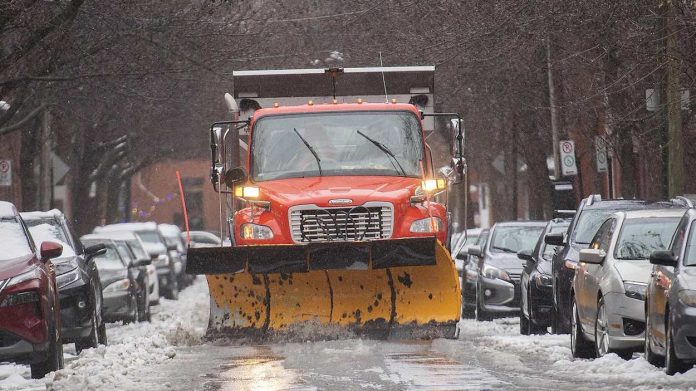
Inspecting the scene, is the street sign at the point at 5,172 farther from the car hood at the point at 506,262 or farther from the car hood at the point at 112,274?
the car hood at the point at 506,262

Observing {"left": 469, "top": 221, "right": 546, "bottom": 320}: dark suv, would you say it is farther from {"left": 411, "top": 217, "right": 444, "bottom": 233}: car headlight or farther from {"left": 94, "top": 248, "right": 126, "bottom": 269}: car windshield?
{"left": 411, "top": 217, "right": 444, "bottom": 233}: car headlight

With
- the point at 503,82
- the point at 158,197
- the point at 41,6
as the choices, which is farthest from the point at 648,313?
the point at 158,197

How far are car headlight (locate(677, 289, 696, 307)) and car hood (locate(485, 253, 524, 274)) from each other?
1173cm

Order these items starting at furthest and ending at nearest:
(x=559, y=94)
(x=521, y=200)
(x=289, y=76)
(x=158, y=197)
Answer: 1. (x=158, y=197)
2. (x=521, y=200)
3. (x=559, y=94)
4. (x=289, y=76)

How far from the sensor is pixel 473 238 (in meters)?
32.8

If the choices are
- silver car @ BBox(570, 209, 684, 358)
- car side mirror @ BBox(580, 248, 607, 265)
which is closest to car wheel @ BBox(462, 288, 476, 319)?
silver car @ BBox(570, 209, 684, 358)

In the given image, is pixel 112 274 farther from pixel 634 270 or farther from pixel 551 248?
pixel 634 270

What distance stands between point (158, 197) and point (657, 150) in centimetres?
8134

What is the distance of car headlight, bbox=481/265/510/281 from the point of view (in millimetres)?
24031

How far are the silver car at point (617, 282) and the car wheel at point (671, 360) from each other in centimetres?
168

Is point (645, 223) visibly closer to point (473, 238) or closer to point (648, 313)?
point (648, 313)

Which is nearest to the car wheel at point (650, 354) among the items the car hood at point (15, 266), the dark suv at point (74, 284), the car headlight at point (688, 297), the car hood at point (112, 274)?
the car headlight at point (688, 297)

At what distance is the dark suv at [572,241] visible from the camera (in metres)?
18.0


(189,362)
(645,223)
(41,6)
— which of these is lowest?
(189,362)
